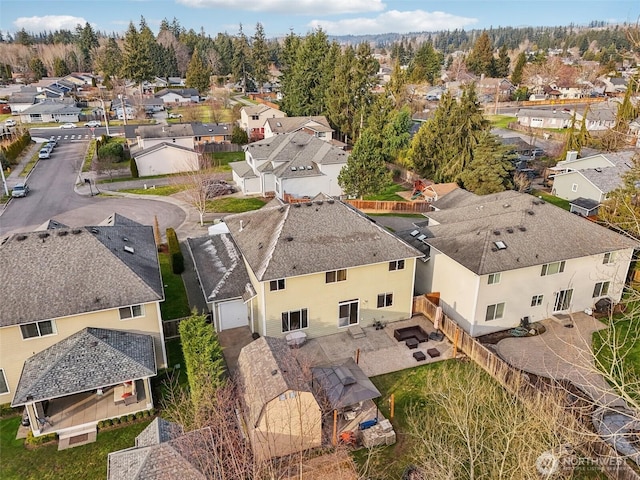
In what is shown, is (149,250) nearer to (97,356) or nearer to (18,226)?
(97,356)

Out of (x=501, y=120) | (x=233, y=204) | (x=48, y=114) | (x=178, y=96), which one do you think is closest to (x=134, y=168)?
(x=233, y=204)

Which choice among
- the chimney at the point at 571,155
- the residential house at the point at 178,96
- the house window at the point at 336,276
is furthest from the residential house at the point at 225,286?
the residential house at the point at 178,96

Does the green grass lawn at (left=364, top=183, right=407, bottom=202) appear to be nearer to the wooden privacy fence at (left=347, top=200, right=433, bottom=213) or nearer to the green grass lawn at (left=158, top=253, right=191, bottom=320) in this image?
the wooden privacy fence at (left=347, top=200, right=433, bottom=213)

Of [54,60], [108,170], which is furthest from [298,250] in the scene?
[54,60]

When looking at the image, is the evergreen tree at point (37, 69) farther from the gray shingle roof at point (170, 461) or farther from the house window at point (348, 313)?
the gray shingle roof at point (170, 461)

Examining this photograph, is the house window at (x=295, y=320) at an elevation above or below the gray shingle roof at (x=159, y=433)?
below

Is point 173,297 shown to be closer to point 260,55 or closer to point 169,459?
point 169,459
